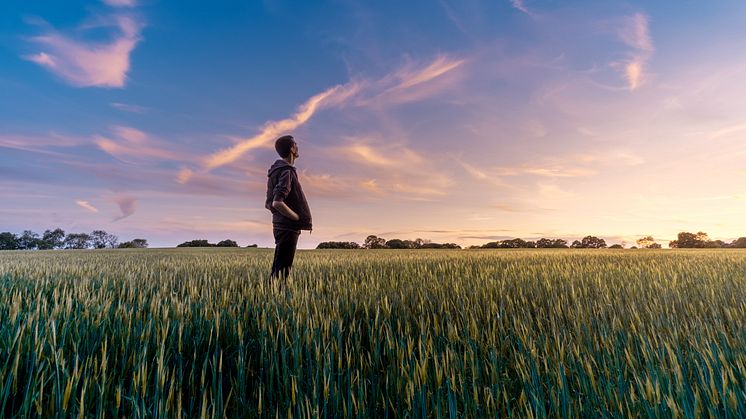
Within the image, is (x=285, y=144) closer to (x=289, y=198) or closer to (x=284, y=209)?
(x=289, y=198)

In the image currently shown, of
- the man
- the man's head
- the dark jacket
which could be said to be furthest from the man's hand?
the man's head

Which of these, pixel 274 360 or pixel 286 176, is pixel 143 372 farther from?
pixel 286 176

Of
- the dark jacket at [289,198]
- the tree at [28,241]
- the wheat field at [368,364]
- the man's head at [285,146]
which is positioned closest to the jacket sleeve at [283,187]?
the dark jacket at [289,198]

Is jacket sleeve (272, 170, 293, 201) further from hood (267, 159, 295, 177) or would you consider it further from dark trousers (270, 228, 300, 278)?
dark trousers (270, 228, 300, 278)

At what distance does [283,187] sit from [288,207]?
0.91 feet

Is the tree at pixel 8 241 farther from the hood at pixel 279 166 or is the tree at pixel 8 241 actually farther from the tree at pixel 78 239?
the hood at pixel 279 166

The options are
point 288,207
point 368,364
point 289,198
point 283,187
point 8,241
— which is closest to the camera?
point 368,364

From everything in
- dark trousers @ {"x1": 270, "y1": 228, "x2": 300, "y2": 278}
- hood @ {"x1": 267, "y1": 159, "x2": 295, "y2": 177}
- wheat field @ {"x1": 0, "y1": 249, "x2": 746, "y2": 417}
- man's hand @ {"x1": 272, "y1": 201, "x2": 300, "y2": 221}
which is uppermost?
hood @ {"x1": 267, "y1": 159, "x2": 295, "y2": 177}

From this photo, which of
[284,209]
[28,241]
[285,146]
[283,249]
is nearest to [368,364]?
[284,209]

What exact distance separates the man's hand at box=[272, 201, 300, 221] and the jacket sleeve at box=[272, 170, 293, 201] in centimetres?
5

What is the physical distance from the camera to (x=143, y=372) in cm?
173

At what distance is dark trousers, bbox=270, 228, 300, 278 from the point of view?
4867 mm

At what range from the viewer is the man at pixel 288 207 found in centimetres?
480

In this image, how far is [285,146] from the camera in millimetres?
4930
